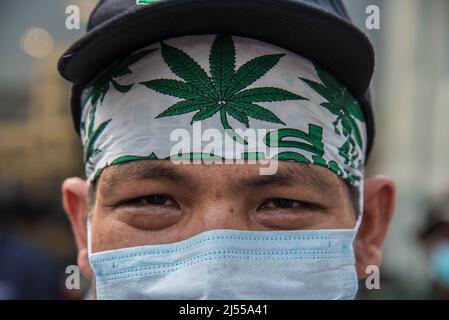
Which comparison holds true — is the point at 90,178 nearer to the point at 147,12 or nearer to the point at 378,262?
the point at 147,12

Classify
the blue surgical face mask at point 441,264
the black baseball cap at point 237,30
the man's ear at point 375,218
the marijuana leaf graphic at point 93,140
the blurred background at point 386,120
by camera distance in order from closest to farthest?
the black baseball cap at point 237,30 < the marijuana leaf graphic at point 93,140 < the man's ear at point 375,218 < the blue surgical face mask at point 441,264 < the blurred background at point 386,120

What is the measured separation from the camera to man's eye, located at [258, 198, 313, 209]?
6.75ft

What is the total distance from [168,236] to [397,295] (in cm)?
505

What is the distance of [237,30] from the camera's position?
2.04 metres

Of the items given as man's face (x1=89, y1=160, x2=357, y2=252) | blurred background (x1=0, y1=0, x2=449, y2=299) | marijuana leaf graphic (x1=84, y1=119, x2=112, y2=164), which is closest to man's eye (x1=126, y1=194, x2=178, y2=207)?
man's face (x1=89, y1=160, x2=357, y2=252)

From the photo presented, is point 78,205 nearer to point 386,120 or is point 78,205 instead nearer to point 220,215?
point 220,215

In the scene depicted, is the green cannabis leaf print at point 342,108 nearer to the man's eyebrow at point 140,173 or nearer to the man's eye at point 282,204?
the man's eye at point 282,204

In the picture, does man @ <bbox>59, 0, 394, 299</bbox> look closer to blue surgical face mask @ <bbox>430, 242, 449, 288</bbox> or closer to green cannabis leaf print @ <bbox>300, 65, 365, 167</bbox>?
green cannabis leaf print @ <bbox>300, 65, 365, 167</bbox>

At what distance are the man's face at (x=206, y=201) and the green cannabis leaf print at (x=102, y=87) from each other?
0.44 feet

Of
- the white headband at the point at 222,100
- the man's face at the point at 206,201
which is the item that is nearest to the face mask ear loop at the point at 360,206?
the man's face at the point at 206,201

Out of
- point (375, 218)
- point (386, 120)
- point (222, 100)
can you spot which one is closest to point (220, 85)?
point (222, 100)

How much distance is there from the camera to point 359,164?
226cm

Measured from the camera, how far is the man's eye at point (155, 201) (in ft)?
6.77

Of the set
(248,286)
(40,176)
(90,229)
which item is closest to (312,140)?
(248,286)
